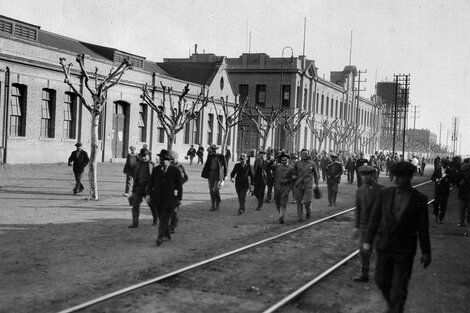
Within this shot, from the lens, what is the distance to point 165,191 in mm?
9523

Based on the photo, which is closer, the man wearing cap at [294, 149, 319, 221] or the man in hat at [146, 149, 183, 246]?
the man in hat at [146, 149, 183, 246]

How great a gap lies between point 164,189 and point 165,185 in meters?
0.08

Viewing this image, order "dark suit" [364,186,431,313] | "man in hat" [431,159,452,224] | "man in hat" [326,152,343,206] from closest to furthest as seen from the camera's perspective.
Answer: "dark suit" [364,186,431,313], "man in hat" [431,159,452,224], "man in hat" [326,152,343,206]

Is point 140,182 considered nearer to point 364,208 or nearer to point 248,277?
point 248,277

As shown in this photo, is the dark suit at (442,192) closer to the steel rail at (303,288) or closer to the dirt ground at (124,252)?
the dirt ground at (124,252)

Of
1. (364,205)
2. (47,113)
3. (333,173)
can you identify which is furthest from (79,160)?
(47,113)

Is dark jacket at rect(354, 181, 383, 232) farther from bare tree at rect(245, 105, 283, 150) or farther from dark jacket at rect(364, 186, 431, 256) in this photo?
bare tree at rect(245, 105, 283, 150)

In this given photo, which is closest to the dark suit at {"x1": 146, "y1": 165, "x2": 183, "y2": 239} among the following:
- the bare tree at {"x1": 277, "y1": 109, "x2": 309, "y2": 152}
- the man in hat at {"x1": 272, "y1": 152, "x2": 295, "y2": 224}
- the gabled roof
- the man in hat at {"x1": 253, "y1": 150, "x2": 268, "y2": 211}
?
the man in hat at {"x1": 272, "y1": 152, "x2": 295, "y2": 224}

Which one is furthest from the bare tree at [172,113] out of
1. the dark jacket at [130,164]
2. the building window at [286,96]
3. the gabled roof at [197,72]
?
the building window at [286,96]

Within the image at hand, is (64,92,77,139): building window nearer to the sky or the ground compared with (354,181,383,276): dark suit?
nearer to the sky

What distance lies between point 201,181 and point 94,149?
10.2m

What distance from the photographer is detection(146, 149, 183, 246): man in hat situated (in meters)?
9.45

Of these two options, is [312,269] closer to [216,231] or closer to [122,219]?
[216,231]

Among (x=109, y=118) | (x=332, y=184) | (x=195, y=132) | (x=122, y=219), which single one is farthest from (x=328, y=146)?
(x=122, y=219)
